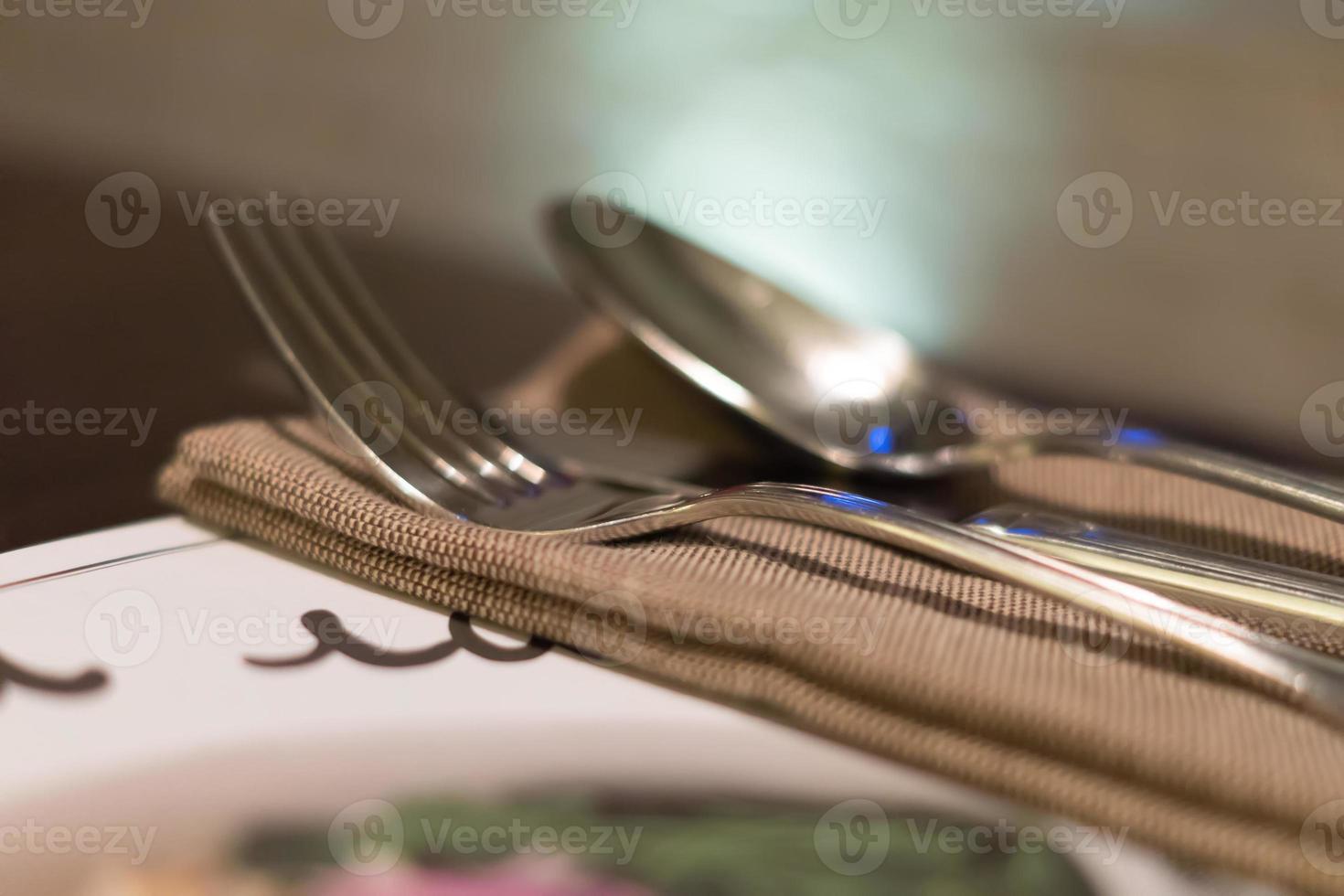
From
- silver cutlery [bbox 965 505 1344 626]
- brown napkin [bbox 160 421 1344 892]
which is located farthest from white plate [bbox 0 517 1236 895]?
silver cutlery [bbox 965 505 1344 626]

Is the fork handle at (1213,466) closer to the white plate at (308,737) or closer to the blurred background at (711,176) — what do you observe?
the blurred background at (711,176)

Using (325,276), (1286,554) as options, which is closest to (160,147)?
(325,276)

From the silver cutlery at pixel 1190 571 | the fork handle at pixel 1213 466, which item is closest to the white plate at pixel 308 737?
the silver cutlery at pixel 1190 571

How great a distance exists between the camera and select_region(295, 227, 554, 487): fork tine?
1.38ft

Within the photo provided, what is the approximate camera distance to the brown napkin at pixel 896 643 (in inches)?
10.1

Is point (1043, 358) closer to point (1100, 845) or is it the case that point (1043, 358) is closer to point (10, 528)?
point (1100, 845)

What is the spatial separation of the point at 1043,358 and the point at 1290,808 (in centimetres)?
34

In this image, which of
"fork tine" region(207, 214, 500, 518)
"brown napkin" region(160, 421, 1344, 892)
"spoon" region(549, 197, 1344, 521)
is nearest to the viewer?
"brown napkin" region(160, 421, 1344, 892)

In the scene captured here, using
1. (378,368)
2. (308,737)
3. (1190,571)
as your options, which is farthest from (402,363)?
(1190,571)

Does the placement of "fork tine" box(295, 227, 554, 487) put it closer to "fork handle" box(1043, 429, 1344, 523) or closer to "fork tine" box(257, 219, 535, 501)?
"fork tine" box(257, 219, 535, 501)

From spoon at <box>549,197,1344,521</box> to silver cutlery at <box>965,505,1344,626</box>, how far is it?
101 millimetres

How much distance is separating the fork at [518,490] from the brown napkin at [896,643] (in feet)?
0.03

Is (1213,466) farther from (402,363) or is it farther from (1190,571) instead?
(402,363)

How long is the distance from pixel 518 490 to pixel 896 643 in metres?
0.18
